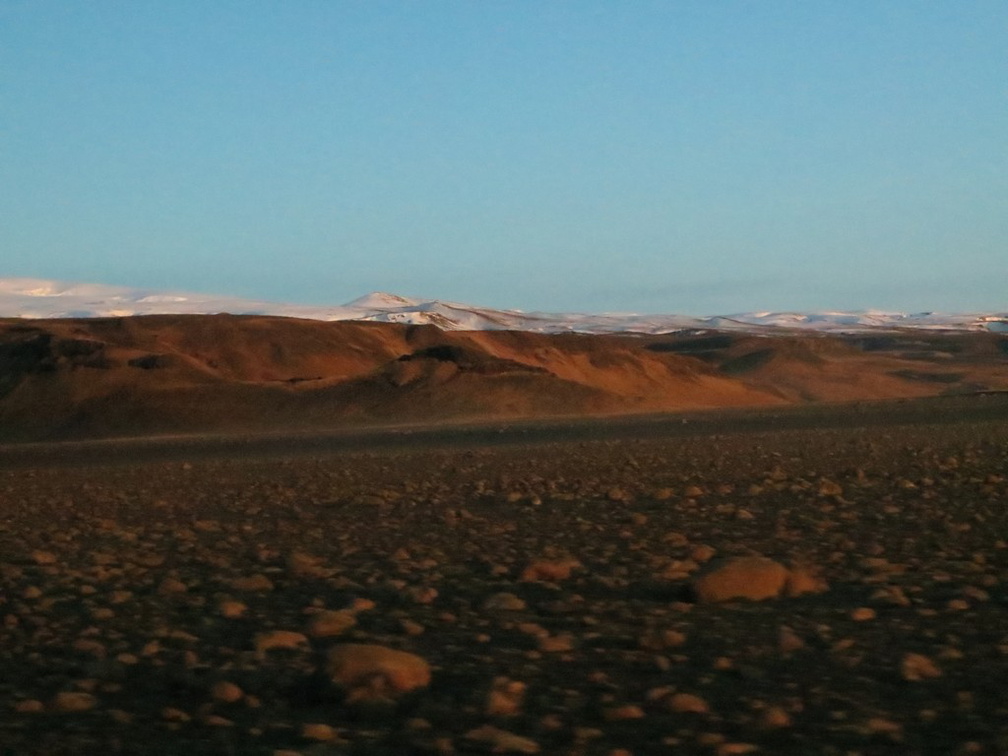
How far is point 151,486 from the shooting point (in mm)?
14656

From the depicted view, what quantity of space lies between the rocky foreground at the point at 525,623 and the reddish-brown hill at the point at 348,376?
82.5ft

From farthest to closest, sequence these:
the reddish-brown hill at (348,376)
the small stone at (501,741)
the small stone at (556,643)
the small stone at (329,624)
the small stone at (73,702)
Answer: the reddish-brown hill at (348,376), the small stone at (329,624), the small stone at (556,643), the small stone at (73,702), the small stone at (501,741)

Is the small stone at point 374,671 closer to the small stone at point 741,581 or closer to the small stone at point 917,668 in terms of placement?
the small stone at point 917,668

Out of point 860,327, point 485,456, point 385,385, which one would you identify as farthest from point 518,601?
point 860,327

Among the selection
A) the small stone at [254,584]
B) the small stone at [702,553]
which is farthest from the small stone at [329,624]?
the small stone at [702,553]

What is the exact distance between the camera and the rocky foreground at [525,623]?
4023 mm

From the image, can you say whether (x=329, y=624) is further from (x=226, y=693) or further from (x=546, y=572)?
(x=546, y=572)

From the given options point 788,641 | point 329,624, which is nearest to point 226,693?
point 329,624

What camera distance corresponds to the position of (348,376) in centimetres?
4009

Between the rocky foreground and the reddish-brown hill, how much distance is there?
25160 mm

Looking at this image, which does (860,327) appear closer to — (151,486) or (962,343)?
(962,343)

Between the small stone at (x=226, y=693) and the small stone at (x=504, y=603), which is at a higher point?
the small stone at (x=504, y=603)

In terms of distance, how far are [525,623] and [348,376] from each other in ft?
115

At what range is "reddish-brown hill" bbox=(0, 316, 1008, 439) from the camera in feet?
118
